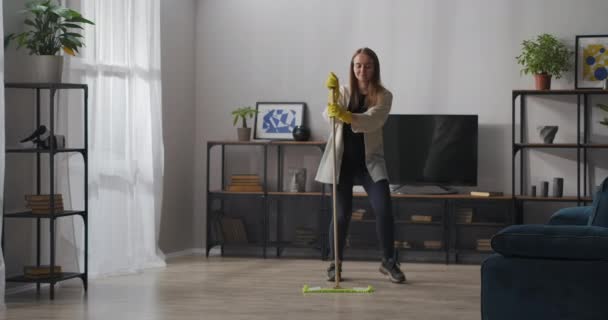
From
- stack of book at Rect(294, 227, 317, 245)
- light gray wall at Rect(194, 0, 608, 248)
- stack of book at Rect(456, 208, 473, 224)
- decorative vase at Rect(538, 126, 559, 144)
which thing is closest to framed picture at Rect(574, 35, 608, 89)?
light gray wall at Rect(194, 0, 608, 248)

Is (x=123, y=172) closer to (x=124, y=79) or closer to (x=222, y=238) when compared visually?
(x=124, y=79)

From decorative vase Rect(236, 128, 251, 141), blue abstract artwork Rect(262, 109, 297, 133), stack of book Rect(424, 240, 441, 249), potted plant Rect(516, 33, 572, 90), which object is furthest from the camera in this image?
blue abstract artwork Rect(262, 109, 297, 133)

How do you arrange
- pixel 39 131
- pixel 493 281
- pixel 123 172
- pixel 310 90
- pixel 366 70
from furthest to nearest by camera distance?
1. pixel 310 90
2. pixel 123 172
3. pixel 366 70
4. pixel 39 131
5. pixel 493 281

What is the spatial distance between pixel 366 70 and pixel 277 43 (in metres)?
2.06

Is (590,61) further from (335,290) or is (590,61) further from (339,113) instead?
(335,290)

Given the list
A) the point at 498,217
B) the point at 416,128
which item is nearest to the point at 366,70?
the point at 416,128

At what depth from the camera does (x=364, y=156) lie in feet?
18.1

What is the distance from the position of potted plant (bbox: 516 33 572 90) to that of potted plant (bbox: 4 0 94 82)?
10.8 feet

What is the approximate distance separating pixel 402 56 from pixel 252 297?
2.87 meters

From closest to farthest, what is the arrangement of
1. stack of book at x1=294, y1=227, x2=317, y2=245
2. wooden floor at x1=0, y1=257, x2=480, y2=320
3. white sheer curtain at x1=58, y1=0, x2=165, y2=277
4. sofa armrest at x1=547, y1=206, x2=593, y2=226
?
wooden floor at x1=0, y1=257, x2=480, y2=320 → sofa armrest at x1=547, y1=206, x2=593, y2=226 → white sheer curtain at x1=58, y1=0, x2=165, y2=277 → stack of book at x1=294, y1=227, x2=317, y2=245

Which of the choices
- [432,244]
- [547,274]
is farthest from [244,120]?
[547,274]

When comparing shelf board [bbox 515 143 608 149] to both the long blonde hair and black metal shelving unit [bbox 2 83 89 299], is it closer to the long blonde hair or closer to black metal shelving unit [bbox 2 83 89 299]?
the long blonde hair

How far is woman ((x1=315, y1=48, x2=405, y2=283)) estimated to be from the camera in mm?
5441

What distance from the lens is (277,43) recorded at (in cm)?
741
